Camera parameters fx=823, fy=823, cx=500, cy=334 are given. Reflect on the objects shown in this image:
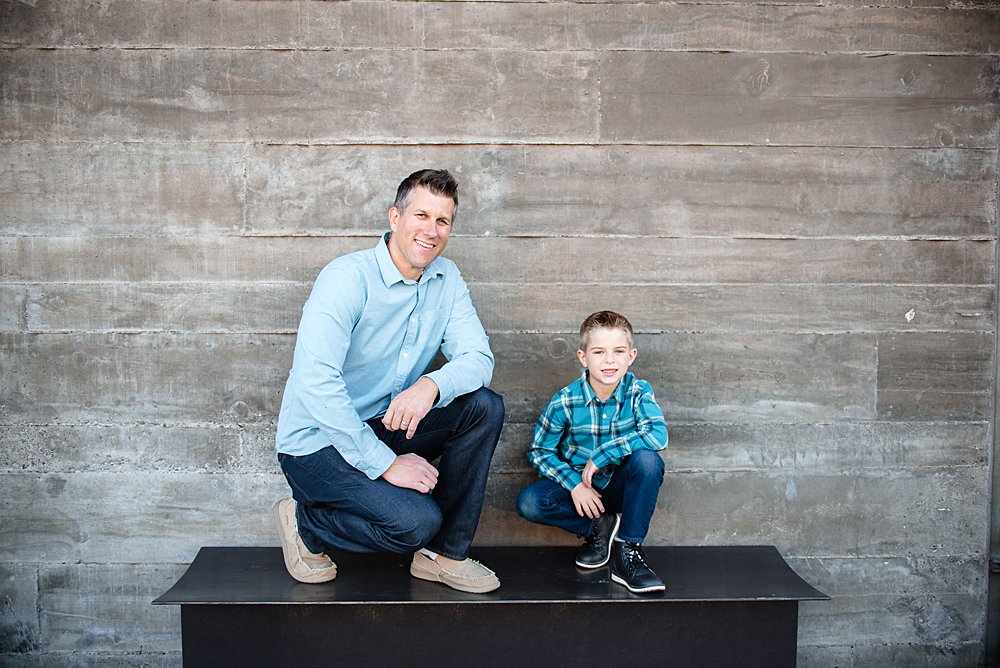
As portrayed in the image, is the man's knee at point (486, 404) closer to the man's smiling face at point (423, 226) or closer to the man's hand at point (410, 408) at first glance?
the man's hand at point (410, 408)

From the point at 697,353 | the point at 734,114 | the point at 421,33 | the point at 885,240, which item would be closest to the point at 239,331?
the point at 421,33

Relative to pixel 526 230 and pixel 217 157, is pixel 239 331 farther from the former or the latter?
pixel 526 230

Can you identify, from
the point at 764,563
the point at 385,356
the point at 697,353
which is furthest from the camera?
the point at 697,353

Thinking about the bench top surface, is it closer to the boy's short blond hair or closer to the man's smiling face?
the boy's short blond hair

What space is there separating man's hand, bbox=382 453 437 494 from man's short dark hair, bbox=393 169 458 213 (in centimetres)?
74

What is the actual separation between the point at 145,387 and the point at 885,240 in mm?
2580

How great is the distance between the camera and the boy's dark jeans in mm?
2457

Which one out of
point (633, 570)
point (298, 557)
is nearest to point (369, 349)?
point (298, 557)

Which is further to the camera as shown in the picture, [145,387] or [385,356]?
[145,387]

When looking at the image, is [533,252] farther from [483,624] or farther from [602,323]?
[483,624]

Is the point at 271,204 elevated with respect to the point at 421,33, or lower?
lower

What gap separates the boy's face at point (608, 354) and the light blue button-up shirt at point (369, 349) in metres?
0.32

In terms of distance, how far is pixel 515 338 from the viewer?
281 cm

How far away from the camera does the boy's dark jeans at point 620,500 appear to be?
96.7 inches
